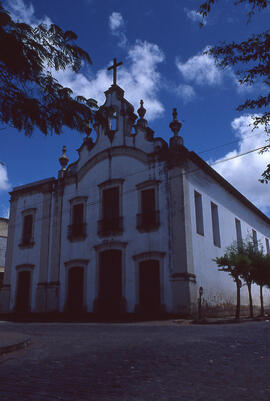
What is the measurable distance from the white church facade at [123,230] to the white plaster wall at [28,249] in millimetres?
66

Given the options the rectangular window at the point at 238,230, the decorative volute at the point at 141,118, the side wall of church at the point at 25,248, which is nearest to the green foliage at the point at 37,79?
the decorative volute at the point at 141,118

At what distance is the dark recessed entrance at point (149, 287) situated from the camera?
55.1ft

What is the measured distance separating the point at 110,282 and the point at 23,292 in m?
6.55

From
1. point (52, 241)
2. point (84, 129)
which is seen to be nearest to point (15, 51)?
point (84, 129)

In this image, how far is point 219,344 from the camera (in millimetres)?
6719

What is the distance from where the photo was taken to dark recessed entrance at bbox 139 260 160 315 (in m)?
16.8

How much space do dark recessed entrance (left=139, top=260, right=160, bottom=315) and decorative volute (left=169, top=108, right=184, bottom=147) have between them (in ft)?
19.9

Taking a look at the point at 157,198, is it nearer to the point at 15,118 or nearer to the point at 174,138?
the point at 174,138

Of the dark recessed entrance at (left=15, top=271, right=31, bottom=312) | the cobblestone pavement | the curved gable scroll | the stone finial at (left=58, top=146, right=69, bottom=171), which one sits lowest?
the cobblestone pavement

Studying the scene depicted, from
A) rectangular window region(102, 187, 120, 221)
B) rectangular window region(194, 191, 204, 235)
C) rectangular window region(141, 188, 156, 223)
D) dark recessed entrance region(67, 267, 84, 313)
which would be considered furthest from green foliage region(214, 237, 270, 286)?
dark recessed entrance region(67, 267, 84, 313)

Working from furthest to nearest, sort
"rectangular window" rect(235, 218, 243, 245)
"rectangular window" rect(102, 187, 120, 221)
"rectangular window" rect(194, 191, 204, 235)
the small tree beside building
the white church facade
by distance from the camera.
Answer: "rectangular window" rect(235, 218, 243, 245)
"rectangular window" rect(102, 187, 120, 221)
"rectangular window" rect(194, 191, 204, 235)
the white church facade
the small tree beside building

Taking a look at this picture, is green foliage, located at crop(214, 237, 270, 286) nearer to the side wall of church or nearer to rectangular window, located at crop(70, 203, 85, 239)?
rectangular window, located at crop(70, 203, 85, 239)

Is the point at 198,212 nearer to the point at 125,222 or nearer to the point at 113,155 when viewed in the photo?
the point at 125,222

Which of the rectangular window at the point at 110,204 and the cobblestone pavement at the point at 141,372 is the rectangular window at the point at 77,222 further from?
the cobblestone pavement at the point at 141,372
